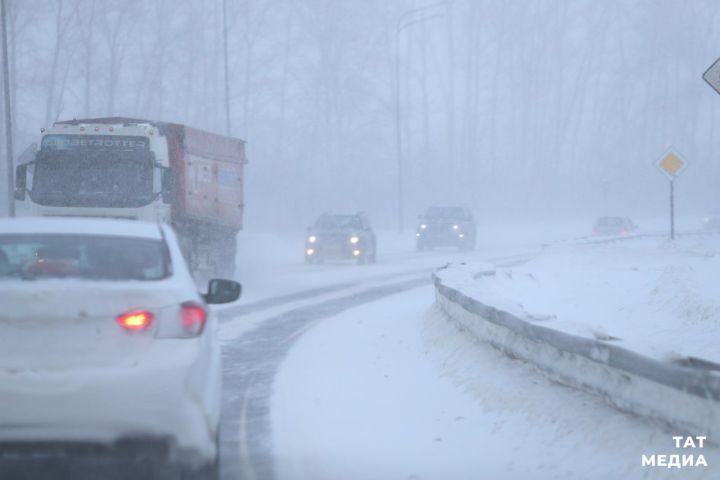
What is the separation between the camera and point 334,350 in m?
12.9

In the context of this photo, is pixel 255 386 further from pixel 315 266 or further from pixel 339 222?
pixel 339 222

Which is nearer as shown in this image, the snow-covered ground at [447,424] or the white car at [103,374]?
the white car at [103,374]

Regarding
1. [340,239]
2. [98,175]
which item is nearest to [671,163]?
[340,239]

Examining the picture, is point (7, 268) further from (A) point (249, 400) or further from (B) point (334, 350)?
(B) point (334, 350)

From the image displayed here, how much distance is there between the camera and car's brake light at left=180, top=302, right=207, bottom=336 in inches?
227

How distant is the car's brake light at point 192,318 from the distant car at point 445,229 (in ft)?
127

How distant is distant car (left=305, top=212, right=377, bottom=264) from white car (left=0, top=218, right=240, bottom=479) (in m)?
27.7

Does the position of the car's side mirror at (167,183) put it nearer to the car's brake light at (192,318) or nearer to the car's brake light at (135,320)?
the car's brake light at (192,318)

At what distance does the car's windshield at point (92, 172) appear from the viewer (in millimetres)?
18578

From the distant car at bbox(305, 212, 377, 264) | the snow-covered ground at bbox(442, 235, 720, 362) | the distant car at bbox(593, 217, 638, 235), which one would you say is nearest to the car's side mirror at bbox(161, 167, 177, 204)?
the snow-covered ground at bbox(442, 235, 720, 362)

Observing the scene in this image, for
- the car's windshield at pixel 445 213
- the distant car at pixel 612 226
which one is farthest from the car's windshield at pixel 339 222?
the distant car at pixel 612 226

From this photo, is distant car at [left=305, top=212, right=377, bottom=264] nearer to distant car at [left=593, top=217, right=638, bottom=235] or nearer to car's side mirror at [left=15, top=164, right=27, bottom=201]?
car's side mirror at [left=15, top=164, right=27, bottom=201]

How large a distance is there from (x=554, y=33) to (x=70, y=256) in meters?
74.5

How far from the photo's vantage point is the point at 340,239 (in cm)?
3359
